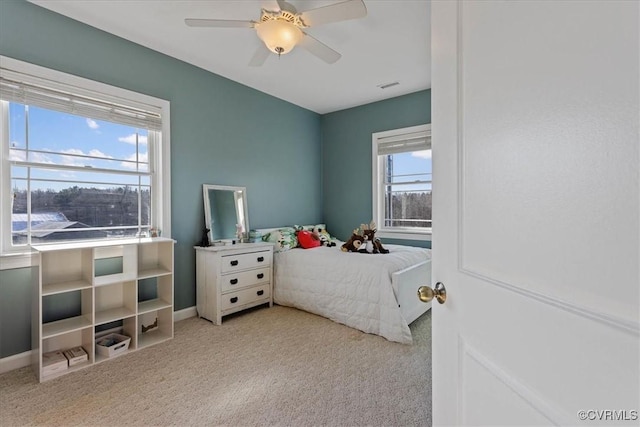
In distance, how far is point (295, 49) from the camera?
9.39 ft

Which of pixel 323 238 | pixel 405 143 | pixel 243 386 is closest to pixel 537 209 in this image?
pixel 243 386

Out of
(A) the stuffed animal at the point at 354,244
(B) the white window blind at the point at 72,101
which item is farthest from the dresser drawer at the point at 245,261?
(B) the white window blind at the point at 72,101

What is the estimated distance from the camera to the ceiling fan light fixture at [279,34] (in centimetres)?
202

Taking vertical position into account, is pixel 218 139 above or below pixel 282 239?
above

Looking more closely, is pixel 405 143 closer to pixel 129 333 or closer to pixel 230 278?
pixel 230 278

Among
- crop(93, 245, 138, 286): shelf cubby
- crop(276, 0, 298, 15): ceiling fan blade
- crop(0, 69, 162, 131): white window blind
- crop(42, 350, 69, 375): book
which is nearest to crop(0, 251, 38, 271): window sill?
crop(93, 245, 138, 286): shelf cubby

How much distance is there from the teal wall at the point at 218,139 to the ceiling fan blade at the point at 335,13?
1764mm

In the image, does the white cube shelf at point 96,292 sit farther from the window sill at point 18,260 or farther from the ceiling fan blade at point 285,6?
the ceiling fan blade at point 285,6

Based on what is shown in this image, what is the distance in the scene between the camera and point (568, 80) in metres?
0.50

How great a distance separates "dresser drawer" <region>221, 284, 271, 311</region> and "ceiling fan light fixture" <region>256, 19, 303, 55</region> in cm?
230

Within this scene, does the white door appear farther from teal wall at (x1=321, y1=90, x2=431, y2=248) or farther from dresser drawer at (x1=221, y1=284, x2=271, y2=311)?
teal wall at (x1=321, y1=90, x2=431, y2=248)

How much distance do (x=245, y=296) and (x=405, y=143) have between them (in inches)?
113

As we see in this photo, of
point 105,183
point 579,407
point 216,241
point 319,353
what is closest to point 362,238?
point 319,353

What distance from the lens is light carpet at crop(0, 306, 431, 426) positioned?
165 cm
